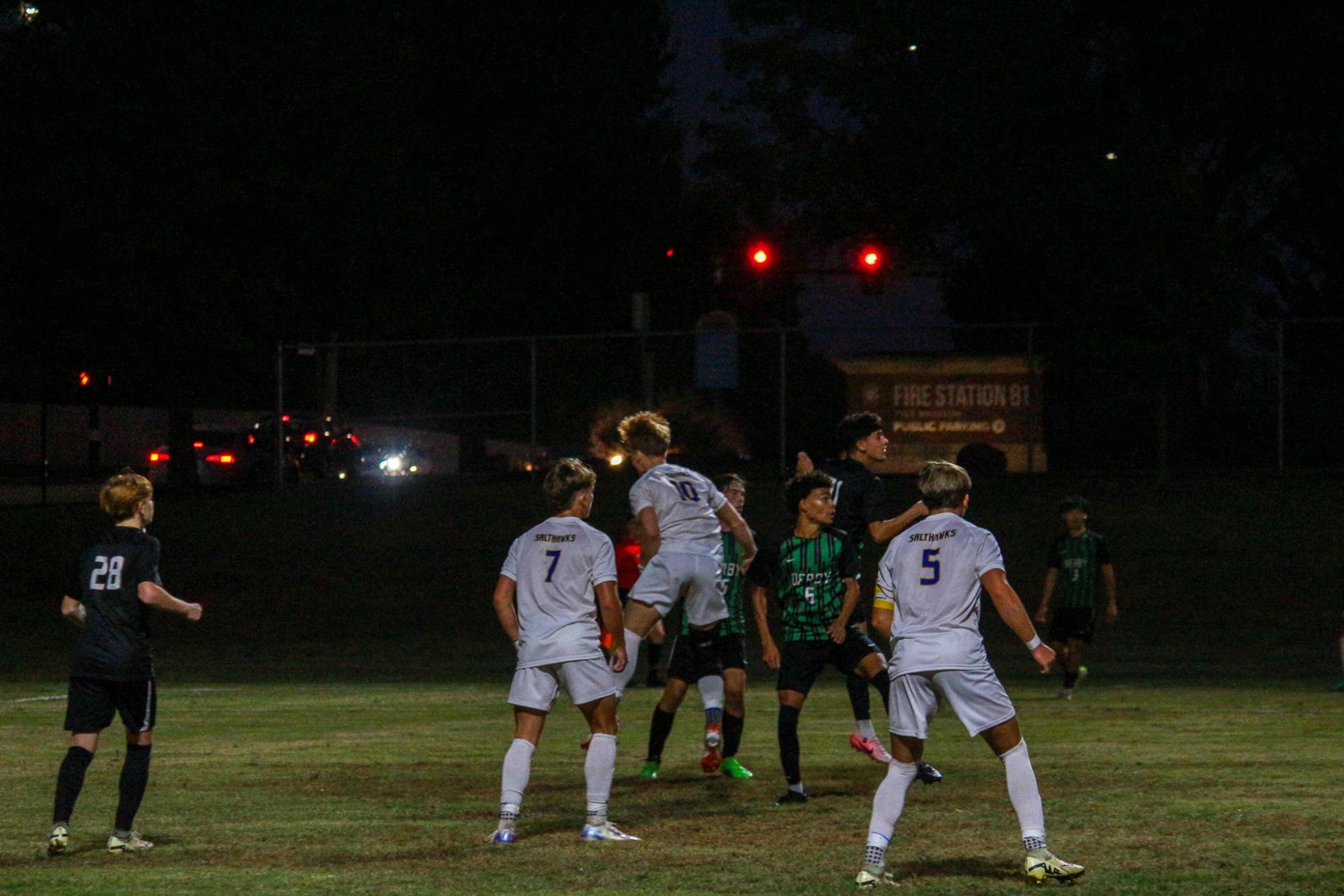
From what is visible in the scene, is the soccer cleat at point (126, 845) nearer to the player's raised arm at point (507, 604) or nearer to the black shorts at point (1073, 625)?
the player's raised arm at point (507, 604)

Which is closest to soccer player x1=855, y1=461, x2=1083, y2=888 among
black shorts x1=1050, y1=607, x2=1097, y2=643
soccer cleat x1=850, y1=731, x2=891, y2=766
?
soccer cleat x1=850, y1=731, x2=891, y2=766

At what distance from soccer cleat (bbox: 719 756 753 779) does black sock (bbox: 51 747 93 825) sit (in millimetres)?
4175

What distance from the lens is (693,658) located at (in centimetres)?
1150

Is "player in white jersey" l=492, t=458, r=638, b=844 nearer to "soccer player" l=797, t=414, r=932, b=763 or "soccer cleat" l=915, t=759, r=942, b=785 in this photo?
"soccer player" l=797, t=414, r=932, b=763

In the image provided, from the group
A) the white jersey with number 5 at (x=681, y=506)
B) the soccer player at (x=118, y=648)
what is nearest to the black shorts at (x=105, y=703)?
the soccer player at (x=118, y=648)

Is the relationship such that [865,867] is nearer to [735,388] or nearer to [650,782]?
[650,782]

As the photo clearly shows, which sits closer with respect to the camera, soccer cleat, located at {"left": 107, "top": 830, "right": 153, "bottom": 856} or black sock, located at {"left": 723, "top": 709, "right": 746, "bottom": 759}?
soccer cleat, located at {"left": 107, "top": 830, "right": 153, "bottom": 856}

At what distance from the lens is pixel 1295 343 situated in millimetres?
36844

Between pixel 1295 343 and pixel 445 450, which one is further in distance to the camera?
pixel 445 450

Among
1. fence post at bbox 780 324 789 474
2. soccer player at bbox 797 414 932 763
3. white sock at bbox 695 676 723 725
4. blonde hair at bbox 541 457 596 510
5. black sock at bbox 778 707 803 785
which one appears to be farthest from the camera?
fence post at bbox 780 324 789 474

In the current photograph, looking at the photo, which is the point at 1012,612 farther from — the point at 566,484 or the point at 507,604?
the point at 507,604

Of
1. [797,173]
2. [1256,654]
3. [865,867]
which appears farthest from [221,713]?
[797,173]

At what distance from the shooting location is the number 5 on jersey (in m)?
7.76

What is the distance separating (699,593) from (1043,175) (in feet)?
98.4
